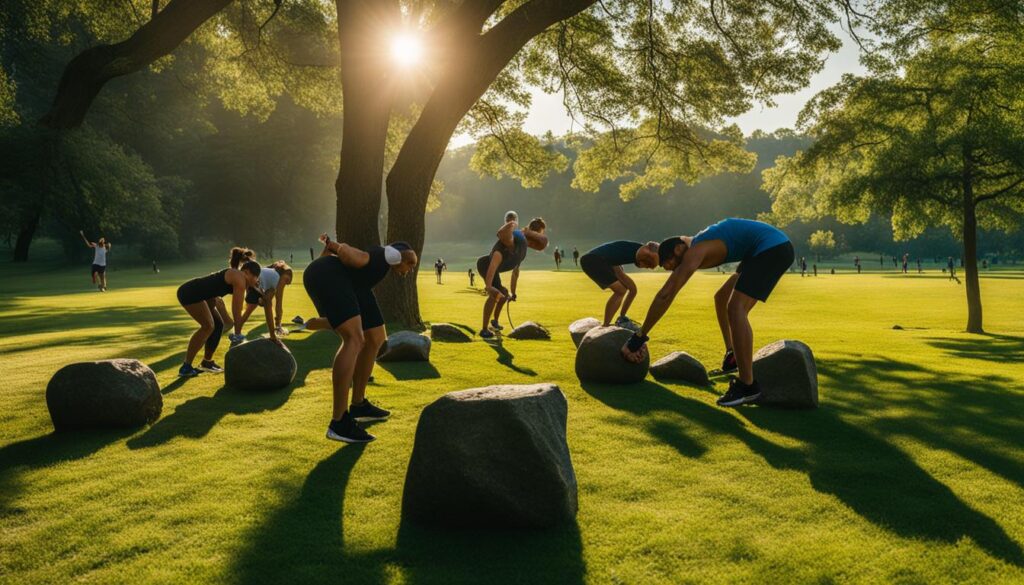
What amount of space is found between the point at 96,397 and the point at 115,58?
21.5 feet

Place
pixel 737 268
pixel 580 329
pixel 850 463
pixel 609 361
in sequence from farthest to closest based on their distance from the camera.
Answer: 1. pixel 580 329
2. pixel 609 361
3. pixel 737 268
4. pixel 850 463

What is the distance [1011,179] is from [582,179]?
1314 cm

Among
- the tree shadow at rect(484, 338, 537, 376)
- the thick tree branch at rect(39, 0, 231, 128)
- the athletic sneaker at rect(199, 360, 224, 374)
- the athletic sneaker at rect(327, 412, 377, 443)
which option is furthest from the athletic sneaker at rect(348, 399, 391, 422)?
the thick tree branch at rect(39, 0, 231, 128)

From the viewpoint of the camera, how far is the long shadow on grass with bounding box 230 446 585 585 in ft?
11.9

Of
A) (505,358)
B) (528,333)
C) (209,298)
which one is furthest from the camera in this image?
(528,333)

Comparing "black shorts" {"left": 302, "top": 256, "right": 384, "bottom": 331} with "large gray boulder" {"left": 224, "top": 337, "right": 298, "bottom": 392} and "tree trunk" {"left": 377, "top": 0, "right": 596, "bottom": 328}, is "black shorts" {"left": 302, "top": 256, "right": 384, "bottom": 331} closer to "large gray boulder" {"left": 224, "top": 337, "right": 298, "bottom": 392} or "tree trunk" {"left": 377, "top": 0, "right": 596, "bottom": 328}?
"large gray boulder" {"left": 224, "top": 337, "right": 298, "bottom": 392}

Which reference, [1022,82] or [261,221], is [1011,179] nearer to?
[1022,82]

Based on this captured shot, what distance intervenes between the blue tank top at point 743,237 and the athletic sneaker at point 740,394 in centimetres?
150

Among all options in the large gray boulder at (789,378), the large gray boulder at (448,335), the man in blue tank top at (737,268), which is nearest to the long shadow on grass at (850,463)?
the large gray boulder at (789,378)

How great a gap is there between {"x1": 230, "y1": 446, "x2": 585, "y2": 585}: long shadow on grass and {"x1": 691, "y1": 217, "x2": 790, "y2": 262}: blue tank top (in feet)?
13.7

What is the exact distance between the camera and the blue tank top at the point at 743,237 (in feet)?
23.3

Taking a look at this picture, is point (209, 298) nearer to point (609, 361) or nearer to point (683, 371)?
point (609, 361)

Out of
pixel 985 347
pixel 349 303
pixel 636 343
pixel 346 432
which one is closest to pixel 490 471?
pixel 346 432

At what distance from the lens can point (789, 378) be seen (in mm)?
7258
